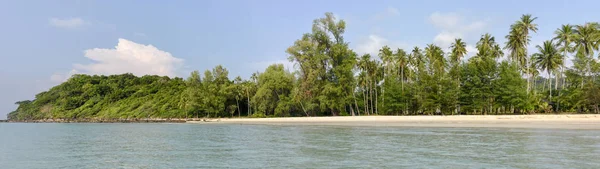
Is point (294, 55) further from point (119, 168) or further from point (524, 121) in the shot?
point (119, 168)

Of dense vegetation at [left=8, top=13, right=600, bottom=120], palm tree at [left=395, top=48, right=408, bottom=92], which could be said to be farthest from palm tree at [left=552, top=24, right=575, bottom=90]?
palm tree at [left=395, top=48, right=408, bottom=92]

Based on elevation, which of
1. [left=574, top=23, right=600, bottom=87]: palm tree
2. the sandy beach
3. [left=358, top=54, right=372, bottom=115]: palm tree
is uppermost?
[left=574, top=23, right=600, bottom=87]: palm tree

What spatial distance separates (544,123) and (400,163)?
27535 millimetres

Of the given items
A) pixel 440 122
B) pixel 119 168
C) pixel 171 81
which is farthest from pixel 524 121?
pixel 171 81

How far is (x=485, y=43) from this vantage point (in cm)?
6788

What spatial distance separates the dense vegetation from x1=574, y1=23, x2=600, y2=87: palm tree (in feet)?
0.41

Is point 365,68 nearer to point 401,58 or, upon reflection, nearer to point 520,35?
point 401,58

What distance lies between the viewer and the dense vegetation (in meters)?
55.4

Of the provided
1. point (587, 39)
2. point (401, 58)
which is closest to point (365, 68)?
point (401, 58)

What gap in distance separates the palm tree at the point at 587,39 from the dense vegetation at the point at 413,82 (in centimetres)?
13

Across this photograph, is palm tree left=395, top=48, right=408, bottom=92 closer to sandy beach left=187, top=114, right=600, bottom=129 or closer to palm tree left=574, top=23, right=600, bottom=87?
sandy beach left=187, top=114, right=600, bottom=129

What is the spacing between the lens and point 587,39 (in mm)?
57281

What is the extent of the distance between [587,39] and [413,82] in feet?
83.1

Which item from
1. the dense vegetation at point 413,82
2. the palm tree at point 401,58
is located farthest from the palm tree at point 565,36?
the palm tree at point 401,58
